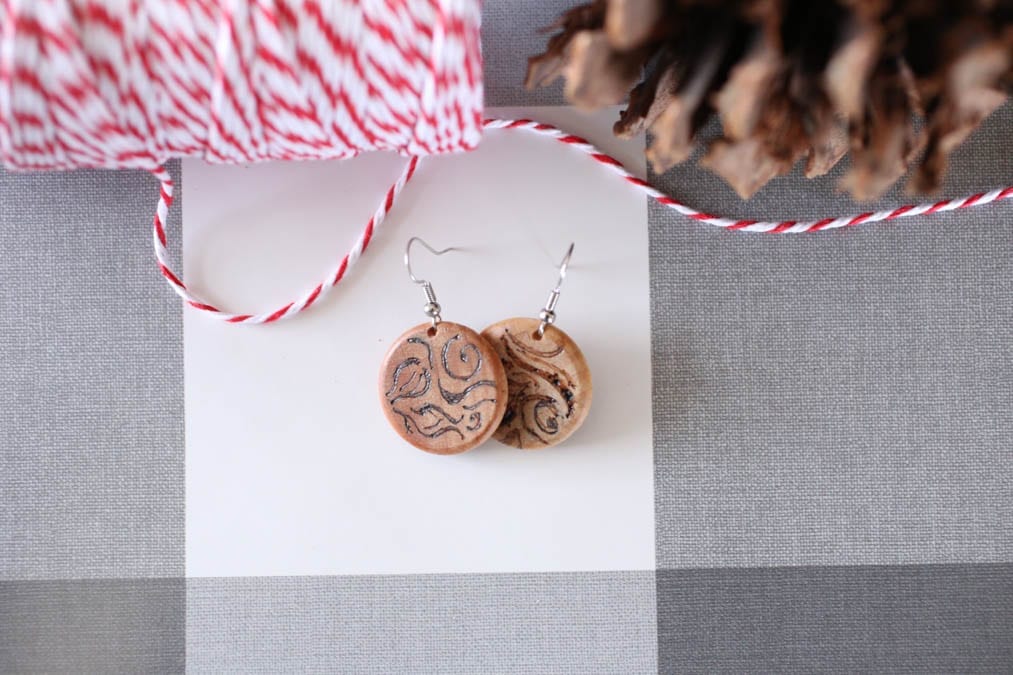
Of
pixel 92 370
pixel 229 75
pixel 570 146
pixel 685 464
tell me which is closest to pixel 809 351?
pixel 685 464

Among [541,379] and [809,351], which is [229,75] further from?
[809,351]

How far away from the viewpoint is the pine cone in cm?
45

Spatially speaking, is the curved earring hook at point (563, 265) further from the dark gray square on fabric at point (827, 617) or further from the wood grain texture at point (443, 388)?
the dark gray square on fabric at point (827, 617)

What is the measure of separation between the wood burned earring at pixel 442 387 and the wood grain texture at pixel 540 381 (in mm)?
20

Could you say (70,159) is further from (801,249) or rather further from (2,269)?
(801,249)

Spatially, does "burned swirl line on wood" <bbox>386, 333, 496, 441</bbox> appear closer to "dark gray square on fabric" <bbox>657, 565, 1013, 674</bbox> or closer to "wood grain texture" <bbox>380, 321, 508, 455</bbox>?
"wood grain texture" <bbox>380, 321, 508, 455</bbox>

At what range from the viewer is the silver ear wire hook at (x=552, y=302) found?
0.66 meters

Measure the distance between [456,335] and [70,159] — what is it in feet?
1.00


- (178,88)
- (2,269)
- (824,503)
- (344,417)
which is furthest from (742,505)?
(2,269)

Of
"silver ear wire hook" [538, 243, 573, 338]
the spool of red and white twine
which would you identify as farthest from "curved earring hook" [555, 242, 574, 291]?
the spool of red and white twine

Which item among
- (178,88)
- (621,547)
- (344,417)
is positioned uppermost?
(178,88)

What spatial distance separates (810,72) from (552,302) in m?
0.27

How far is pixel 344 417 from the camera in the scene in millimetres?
691

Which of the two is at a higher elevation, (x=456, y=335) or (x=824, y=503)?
(x=456, y=335)
